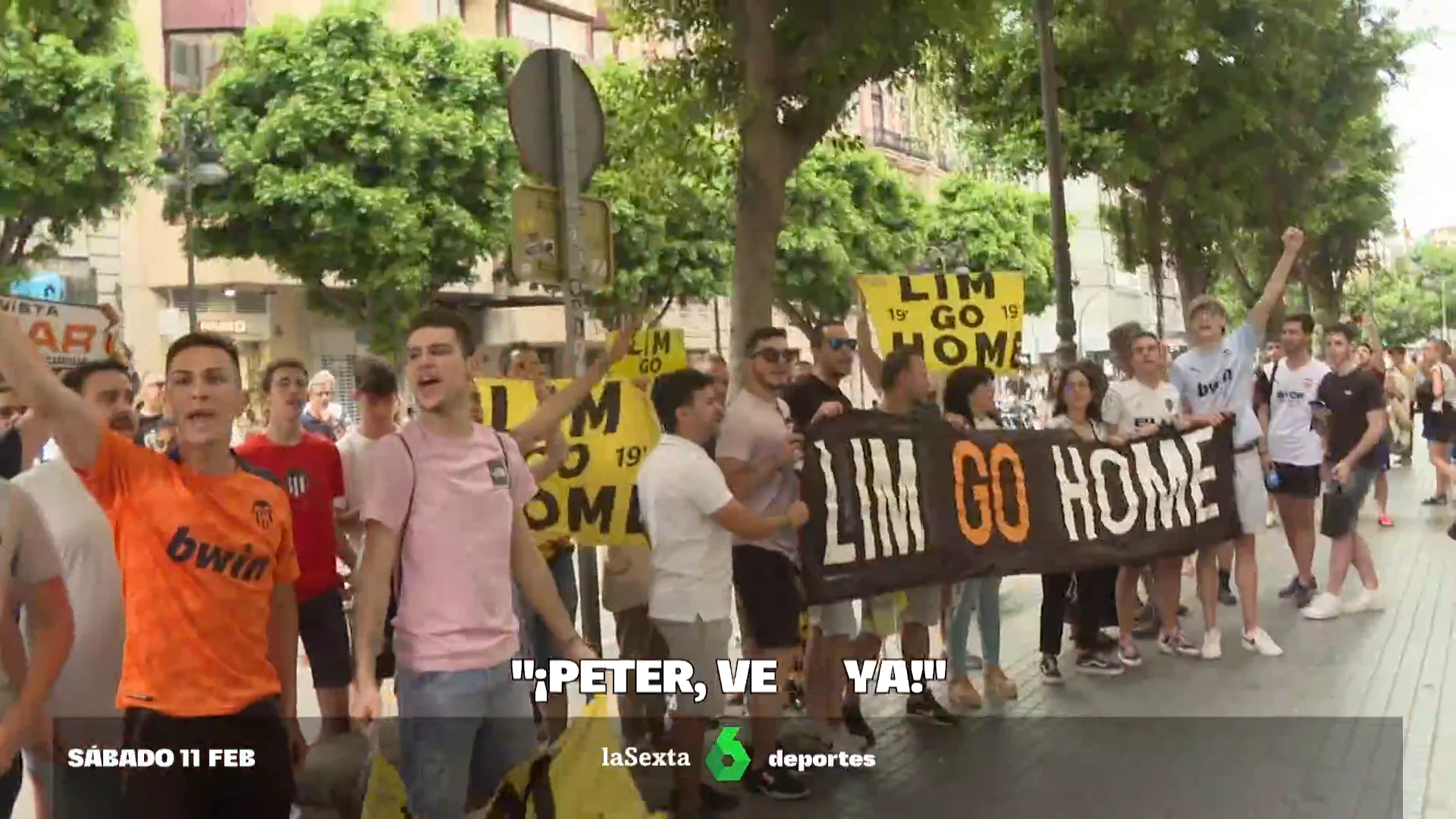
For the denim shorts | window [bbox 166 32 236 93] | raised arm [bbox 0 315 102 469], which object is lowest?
the denim shorts

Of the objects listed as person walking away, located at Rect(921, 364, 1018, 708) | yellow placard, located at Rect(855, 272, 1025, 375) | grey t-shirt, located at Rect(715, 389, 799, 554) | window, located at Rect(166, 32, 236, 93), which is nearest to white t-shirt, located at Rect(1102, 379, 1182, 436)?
A: yellow placard, located at Rect(855, 272, 1025, 375)

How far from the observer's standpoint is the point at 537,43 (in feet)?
126

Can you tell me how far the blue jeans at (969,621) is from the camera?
7723 mm

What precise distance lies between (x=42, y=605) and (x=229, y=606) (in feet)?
1.60

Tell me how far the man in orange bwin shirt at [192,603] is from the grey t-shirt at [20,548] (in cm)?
20

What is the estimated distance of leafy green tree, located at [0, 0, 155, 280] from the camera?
21.9m

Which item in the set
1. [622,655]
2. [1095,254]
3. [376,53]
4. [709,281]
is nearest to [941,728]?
[622,655]

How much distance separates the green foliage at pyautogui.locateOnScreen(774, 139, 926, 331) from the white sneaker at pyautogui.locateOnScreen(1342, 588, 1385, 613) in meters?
24.5

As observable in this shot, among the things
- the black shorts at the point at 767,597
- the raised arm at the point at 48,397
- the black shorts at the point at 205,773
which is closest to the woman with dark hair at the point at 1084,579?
the black shorts at the point at 767,597

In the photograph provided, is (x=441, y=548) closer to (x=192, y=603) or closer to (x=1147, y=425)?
(x=192, y=603)

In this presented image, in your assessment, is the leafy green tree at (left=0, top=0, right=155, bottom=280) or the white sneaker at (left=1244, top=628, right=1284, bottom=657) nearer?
the white sneaker at (left=1244, top=628, right=1284, bottom=657)

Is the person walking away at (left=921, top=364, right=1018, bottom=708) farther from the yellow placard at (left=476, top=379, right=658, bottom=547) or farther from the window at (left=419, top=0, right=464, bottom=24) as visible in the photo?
the window at (left=419, top=0, right=464, bottom=24)

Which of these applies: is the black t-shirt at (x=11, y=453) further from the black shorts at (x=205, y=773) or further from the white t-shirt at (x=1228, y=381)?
the white t-shirt at (x=1228, y=381)

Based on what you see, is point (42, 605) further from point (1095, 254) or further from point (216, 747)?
point (1095, 254)
